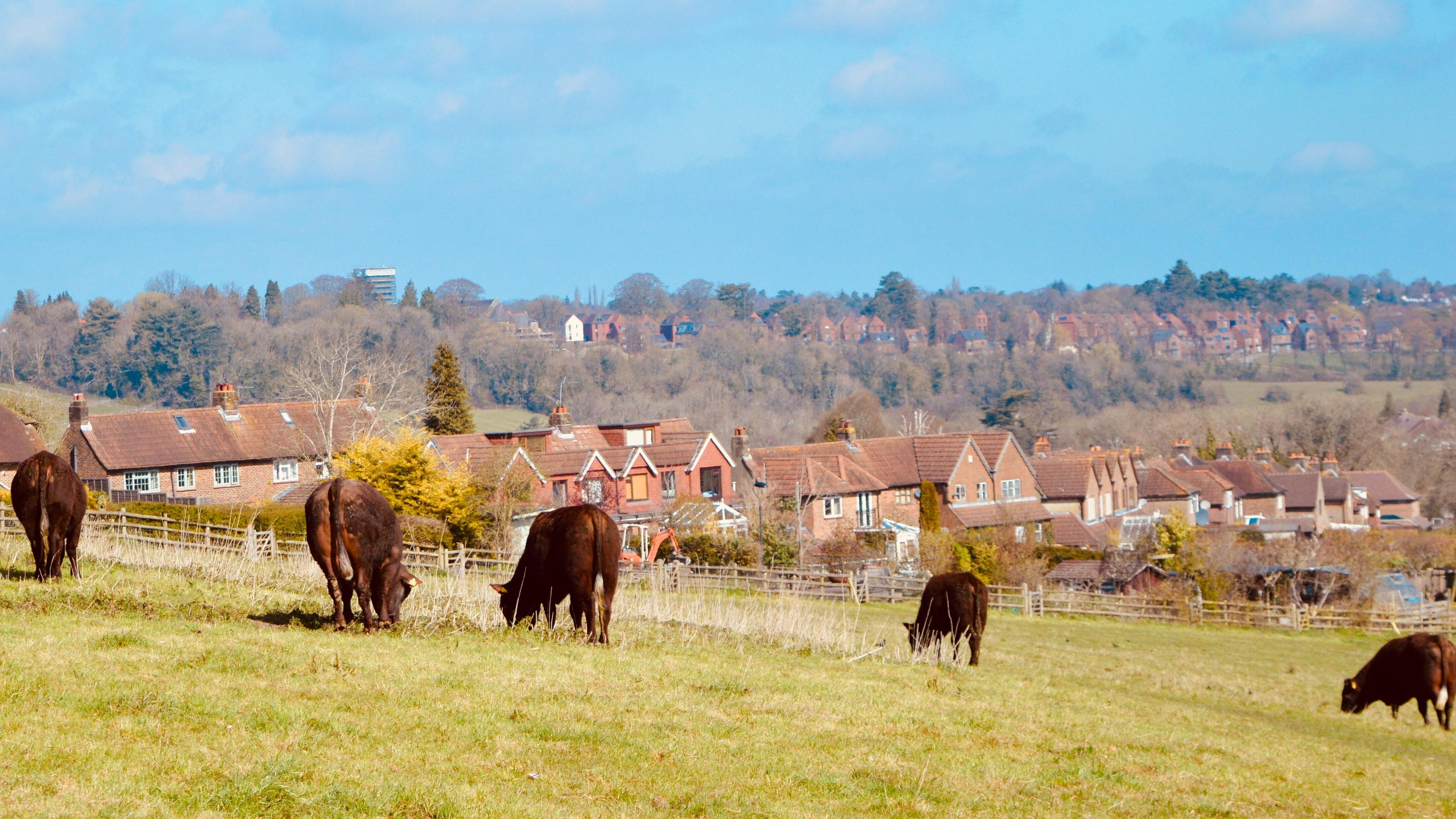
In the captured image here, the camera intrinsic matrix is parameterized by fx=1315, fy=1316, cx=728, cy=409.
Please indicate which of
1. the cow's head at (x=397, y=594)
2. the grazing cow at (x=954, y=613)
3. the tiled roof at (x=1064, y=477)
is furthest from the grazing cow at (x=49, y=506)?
the tiled roof at (x=1064, y=477)

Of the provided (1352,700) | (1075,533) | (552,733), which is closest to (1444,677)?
(1352,700)

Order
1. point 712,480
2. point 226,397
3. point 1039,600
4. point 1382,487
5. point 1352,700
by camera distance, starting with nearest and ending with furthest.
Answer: point 1352,700 < point 1039,600 < point 712,480 < point 226,397 < point 1382,487

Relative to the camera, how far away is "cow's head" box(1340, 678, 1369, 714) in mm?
22109

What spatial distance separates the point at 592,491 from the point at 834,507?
12180 mm

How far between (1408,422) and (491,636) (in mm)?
170502

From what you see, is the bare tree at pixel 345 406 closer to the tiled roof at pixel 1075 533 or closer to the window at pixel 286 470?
the window at pixel 286 470

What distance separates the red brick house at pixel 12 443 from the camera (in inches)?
2061

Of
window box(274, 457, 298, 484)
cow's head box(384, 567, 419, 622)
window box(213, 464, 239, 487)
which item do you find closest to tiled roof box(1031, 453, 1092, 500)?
window box(274, 457, 298, 484)

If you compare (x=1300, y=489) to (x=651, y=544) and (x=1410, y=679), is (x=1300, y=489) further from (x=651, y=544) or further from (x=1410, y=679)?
(x=1410, y=679)

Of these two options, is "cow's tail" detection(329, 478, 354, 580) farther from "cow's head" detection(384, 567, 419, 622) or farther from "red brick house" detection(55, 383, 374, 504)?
"red brick house" detection(55, 383, 374, 504)

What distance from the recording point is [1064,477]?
7356cm

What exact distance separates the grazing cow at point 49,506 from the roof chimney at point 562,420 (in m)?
50.4

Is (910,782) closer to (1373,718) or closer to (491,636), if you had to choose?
(491,636)

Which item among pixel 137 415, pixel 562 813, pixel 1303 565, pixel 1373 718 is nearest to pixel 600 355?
pixel 137 415
